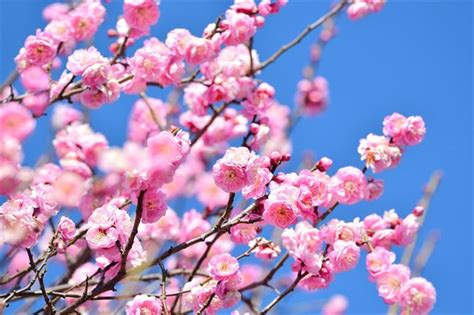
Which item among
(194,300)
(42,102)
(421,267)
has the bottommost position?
(194,300)

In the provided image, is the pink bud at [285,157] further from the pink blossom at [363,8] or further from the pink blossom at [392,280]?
the pink blossom at [363,8]

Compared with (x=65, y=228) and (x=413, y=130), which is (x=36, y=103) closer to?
(x=65, y=228)

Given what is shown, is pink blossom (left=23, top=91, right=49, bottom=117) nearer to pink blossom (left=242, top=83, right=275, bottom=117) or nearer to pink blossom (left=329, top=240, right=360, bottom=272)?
pink blossom (left=242, top=83, right=275, bottom=117)

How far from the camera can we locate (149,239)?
3.88m

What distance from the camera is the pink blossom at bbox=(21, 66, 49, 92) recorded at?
3.19m

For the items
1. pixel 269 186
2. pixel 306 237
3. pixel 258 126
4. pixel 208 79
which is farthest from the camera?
pixel 208 79

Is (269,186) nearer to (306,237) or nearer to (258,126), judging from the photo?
(306,237)

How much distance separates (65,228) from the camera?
2.49 metres

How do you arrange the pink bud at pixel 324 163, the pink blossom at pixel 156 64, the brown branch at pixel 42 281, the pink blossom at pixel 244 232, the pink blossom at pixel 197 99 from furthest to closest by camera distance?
the pink blossom at pixel 197 99 → the pink blossom at pixel 156 64 → the pink blossom at pixel 244 232 → the pink bud at pixel 324 163 → the brown branch at pixel 42 281

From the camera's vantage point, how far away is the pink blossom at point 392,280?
276cm

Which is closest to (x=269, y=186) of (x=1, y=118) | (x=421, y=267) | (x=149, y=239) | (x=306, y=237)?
(x=306, y=237)

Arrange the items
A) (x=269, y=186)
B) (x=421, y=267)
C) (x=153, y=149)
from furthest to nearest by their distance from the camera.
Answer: (x=421, y=267) < (x=269, y=186) < (x=153, y=149)

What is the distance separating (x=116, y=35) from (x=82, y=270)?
128 centimetres

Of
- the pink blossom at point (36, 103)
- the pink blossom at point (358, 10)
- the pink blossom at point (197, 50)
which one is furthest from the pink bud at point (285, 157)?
the pink blossom at point (358, 10)
